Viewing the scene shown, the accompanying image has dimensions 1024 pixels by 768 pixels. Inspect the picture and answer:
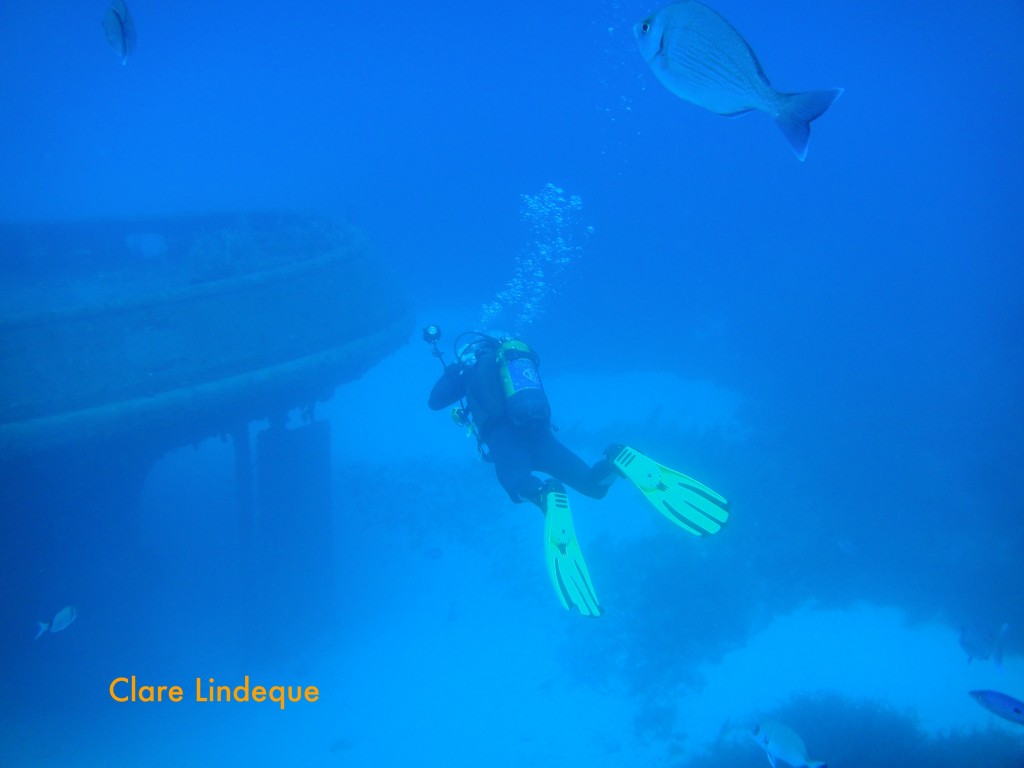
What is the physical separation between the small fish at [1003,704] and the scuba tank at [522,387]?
3.67 meters

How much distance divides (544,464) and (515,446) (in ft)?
1.29

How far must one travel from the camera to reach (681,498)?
449 cm

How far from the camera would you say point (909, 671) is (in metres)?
7.86

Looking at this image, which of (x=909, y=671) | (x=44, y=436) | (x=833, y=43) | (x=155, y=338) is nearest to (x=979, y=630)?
(x=909, y=671)

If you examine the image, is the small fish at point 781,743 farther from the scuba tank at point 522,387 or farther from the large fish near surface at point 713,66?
the large fish near surface at point 713,66

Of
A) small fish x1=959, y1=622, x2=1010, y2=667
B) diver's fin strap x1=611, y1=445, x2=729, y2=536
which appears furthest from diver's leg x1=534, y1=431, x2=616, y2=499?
small fish x1=959, y1=622, x2=1010, y2=667

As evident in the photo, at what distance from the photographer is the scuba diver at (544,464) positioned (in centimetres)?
434

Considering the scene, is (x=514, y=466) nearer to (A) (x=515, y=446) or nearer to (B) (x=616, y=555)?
(A) (x=515, y=446)

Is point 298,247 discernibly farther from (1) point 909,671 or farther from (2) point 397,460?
(1) point 909,671

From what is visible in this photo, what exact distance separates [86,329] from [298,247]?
2.88 metres

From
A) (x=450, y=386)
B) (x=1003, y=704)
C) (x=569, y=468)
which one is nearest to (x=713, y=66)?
(x=569, y=468)

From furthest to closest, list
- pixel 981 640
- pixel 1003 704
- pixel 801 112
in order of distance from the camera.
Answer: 1. pixel 981 640
2. pixel 1003 704
3. pixel 801 112

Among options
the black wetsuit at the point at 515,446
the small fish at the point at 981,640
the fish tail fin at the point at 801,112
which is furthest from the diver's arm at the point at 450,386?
the small fish at the point at 981,640

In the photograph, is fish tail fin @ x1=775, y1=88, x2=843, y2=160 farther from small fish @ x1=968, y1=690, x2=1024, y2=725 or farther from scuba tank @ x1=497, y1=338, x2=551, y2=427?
small fish @ x1=968, y1=690, x2=1024, y2=725
